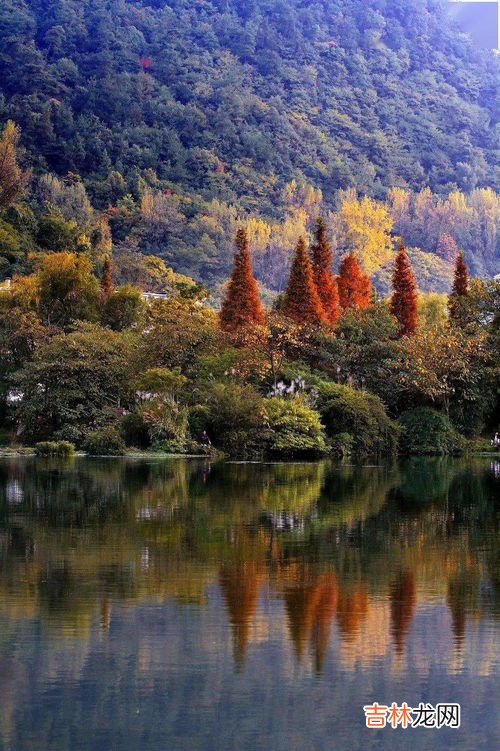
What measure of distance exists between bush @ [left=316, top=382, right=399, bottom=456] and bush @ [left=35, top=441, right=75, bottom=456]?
7012mm

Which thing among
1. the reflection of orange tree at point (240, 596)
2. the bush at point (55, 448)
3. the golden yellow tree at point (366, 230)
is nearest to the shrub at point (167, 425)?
the bush at point (55, 448)

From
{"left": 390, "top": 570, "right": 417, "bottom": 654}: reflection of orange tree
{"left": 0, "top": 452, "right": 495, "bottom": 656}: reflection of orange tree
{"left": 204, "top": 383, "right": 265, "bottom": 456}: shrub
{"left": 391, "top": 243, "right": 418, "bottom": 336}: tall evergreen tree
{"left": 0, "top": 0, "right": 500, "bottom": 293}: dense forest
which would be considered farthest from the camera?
{"left": 0, "top": 0, "right": 500, "bottom": 293}: dense forest

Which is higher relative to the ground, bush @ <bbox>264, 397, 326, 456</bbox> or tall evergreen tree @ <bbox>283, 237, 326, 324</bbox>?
tall evergreen tree @ <bbox>283, 237, 326, 324</bbox>

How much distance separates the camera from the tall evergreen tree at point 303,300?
132 feet

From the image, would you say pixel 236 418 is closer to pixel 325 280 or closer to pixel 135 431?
pixel 135 431

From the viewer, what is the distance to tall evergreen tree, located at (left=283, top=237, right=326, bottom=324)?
40.4 m

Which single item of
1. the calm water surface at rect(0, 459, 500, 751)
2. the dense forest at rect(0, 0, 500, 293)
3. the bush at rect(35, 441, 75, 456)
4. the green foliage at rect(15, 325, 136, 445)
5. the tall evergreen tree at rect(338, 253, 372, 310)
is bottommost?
the calm water surface at rect(0, 459, 500, 751)

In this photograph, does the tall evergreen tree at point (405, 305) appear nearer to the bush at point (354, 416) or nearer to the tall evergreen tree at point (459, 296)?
the tall evergreen tree at point (459, 296)

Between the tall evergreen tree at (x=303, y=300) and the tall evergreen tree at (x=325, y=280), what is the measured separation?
32.5 inches

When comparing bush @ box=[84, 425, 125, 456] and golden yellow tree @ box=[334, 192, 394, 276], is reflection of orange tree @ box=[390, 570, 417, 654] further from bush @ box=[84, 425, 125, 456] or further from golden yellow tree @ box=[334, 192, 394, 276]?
golden yellow tree @ box=[334, 192, 394, 276]

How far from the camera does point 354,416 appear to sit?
35.2 meters

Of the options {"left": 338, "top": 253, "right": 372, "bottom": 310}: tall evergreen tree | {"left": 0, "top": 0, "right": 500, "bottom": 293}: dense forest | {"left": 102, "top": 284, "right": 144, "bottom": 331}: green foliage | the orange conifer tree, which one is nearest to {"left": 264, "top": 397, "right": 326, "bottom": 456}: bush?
{"left": 102, "top": 284, "right": 144, "bottom": 331}: green foliage

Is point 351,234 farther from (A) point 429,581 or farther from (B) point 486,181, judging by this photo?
(A) point 429,581

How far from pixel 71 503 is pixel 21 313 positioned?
72.9 ft
